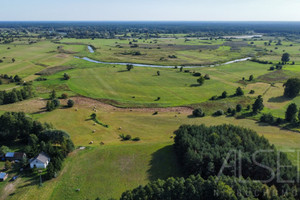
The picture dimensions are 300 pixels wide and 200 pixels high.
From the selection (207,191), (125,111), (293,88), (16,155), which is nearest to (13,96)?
(16,155)

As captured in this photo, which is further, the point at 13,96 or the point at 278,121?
the point at 13,96

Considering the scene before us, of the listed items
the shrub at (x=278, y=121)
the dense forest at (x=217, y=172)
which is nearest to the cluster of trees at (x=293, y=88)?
the shrub at (x=278, y=121)

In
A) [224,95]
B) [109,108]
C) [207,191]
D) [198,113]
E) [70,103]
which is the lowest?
[109,108]

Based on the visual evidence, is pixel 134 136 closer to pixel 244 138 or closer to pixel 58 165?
pixel 58 165

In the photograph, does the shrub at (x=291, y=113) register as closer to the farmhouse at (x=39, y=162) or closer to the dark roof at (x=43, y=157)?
the dark roof at (x=43, y=157)

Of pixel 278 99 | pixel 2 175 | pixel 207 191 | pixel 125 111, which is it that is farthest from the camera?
pixel 278 99

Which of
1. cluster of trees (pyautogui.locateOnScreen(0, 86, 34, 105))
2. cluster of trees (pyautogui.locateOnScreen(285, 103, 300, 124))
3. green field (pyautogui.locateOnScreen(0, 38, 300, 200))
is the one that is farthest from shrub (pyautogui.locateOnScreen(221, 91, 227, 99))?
cluster of trees (pyautogui.locateOnScreen(0, 86, 34, 105))

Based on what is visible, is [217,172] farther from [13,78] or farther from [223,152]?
[13,78]
